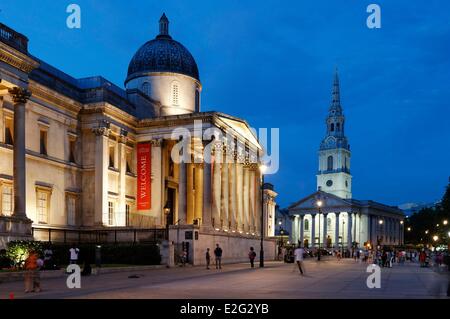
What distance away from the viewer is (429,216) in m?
159

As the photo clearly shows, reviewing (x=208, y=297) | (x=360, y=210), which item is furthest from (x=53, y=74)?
(x=360, y=210)

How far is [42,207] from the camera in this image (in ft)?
135

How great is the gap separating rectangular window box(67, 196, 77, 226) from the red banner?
248 inches

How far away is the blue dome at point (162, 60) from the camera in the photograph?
58.5 meters

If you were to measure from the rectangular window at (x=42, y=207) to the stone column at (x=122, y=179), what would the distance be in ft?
23.0

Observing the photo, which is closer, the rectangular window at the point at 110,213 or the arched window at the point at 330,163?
the rectangular window at the point at 110,213

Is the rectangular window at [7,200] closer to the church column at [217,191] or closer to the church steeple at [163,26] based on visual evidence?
the church column at [217,191]

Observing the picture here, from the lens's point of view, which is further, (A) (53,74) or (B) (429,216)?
(B) (429,216)

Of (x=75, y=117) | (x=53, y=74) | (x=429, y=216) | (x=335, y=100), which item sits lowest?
(x=429, y=216)

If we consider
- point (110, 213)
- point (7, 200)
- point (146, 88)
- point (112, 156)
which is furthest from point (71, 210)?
point (146, 88)

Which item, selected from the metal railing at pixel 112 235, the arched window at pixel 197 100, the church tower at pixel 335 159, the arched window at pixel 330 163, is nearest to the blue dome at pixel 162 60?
the arched window at pixel 197 100

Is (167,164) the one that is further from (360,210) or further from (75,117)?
(360,210)
